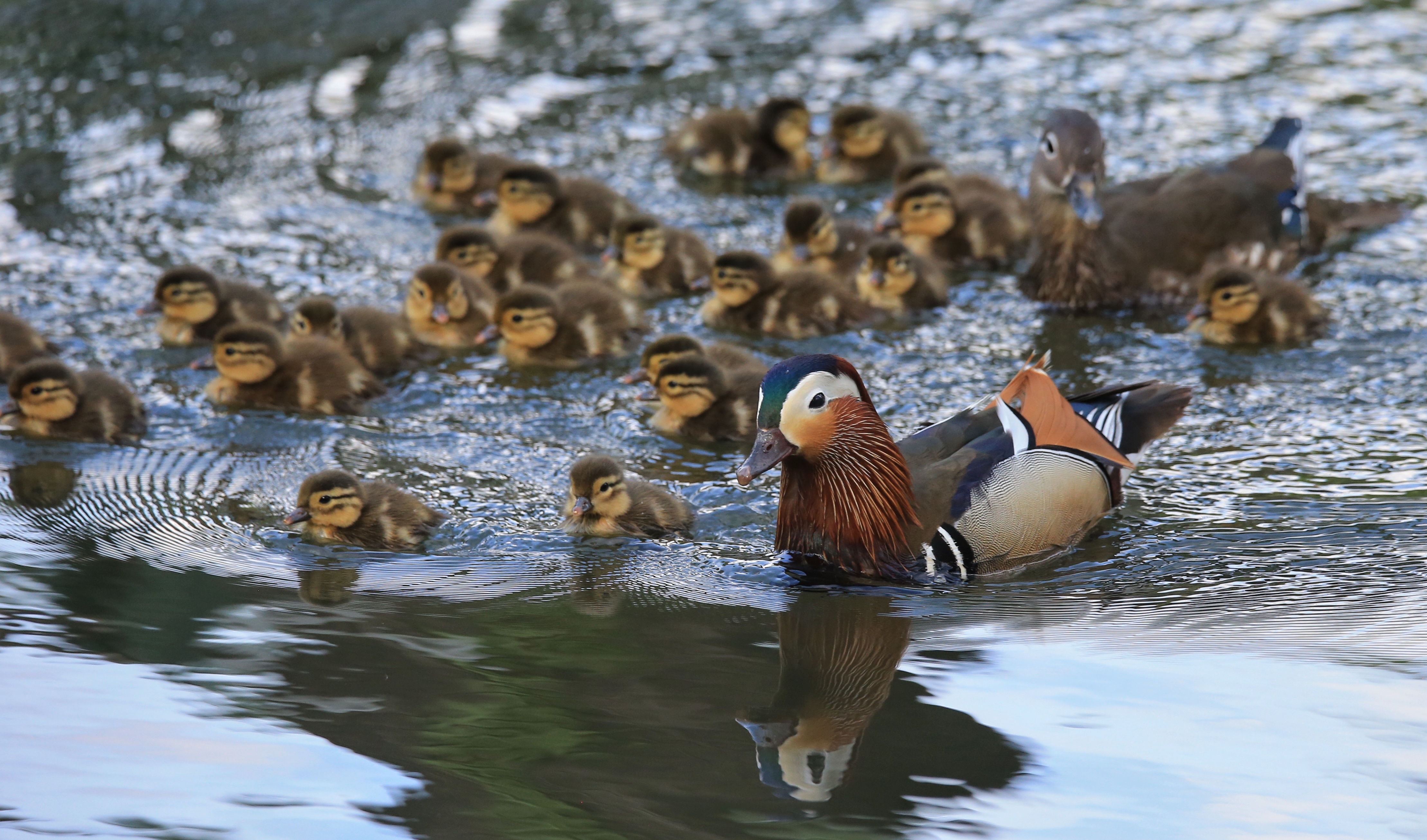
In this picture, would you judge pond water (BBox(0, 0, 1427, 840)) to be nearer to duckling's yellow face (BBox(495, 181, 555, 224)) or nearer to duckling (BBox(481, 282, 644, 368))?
duckling (BBox(481, 282, 644, 368))

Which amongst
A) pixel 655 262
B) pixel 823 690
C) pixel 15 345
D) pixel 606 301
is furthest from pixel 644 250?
pixel 823 690

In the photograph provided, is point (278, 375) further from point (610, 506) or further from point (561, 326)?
point (610, 506)

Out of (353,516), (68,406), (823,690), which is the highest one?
(68,406)

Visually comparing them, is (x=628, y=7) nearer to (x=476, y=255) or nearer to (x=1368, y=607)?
(x=476, y=255)

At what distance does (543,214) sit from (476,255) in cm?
59

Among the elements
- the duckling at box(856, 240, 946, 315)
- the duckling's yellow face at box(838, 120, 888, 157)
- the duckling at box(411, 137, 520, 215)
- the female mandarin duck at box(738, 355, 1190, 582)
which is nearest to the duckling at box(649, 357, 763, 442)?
the female mandarin duck at box(738, 355, 1190, 582)

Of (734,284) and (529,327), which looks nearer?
(529,327)

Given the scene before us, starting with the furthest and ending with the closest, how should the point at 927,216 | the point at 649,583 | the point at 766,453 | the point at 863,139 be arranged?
the point at 863,139 → the point at 927,216 → the point at 649,583 → the point at 766,453

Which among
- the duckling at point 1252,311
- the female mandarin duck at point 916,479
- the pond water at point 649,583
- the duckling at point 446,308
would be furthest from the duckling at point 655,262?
the female mandarin duck at point 916,479

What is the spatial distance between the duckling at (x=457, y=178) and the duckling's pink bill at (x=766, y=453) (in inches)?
140

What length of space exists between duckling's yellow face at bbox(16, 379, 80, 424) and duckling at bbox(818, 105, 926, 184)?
377cm

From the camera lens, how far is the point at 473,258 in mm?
6004

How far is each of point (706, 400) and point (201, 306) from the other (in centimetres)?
195

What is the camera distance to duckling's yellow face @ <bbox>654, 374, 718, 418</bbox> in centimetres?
457
